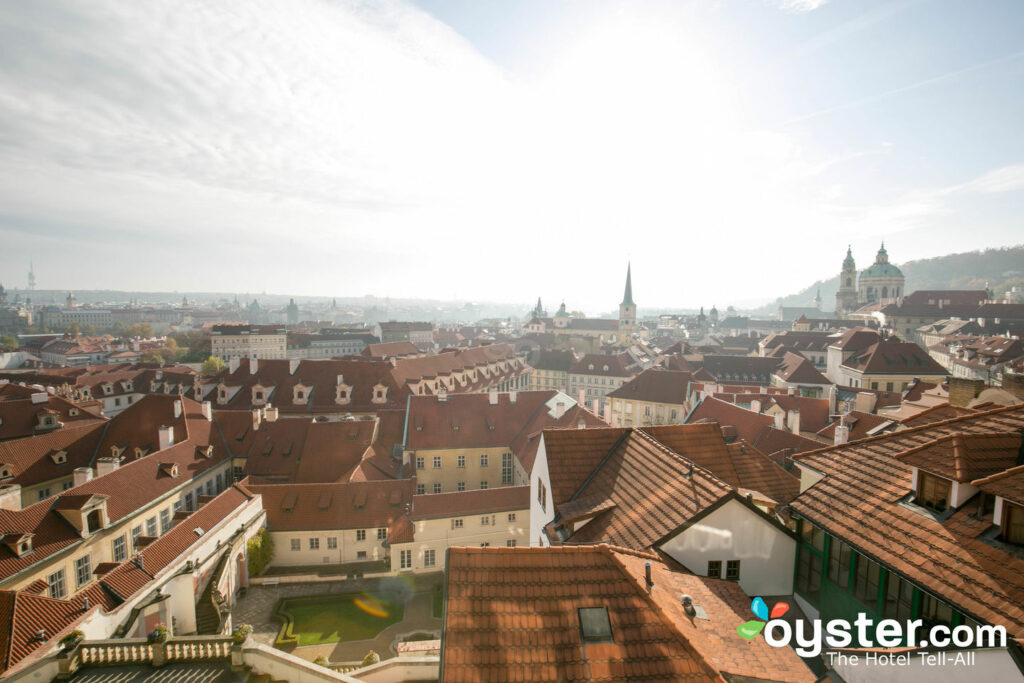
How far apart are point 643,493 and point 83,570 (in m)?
27.0

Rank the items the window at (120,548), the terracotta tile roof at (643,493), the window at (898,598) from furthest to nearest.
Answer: the window at (120,548)
the terracotta tile roof at (643,493)
the window at (898,598)

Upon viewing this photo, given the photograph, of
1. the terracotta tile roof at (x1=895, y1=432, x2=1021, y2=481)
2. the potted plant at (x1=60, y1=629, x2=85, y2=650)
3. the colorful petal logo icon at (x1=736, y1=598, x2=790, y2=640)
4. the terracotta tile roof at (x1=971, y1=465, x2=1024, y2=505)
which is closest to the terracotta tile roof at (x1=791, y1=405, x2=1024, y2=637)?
the terracotta tile roof at (x1=895, y1=432, x2=1021, y2=481)

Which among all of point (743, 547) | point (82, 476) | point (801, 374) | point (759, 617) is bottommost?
point (82, 476)

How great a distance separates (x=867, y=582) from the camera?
32.7ft

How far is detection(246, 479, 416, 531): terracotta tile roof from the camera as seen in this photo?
101 ft

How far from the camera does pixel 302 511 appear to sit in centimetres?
3134

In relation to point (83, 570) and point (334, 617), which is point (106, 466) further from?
point (334, 617)

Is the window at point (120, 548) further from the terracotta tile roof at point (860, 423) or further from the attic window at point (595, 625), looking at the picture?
the terracotta tile roof at point (860, 423)

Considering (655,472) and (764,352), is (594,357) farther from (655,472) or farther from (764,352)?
(655,472)

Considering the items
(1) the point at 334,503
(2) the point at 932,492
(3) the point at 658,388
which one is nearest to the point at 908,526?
(2) the point at 932,492

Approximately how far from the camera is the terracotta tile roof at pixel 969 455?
9.14 meters

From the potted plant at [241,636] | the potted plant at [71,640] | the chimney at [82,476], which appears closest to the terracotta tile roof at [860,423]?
the potted plant at [241,636]

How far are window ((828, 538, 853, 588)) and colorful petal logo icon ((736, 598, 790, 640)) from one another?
49.7 inches

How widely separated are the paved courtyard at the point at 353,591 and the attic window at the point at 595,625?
17.6 meters
